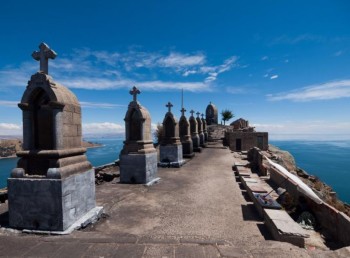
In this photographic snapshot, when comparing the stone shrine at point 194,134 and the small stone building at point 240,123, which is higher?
the small stone building at point 240,123

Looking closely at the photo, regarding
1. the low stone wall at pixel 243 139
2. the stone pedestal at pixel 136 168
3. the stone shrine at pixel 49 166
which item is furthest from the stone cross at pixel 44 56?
the low stone wall at pixel 243 139

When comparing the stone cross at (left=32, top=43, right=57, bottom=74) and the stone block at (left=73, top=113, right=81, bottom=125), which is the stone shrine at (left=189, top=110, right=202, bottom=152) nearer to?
the stone block at (left=73, top=113, right=81, bottom=125)

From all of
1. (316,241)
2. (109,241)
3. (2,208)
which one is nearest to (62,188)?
(109,241)

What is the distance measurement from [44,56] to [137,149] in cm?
494

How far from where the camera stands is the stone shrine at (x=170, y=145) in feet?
44.4

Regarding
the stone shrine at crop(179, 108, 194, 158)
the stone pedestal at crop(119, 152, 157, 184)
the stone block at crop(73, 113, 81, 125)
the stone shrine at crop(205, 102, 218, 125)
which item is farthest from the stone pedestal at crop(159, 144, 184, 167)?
the stone shrine at crop(205, 102, 218, 125)

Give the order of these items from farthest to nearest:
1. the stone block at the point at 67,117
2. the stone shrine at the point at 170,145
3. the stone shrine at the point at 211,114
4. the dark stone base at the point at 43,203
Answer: the stone shrine at the point at 211,114 → the stone shrine at the point at 170,145 → the stone block at the point at 67,117 → the dark stone base at the point at 43,203

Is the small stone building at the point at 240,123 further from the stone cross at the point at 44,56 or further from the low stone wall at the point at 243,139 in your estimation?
the stone cross at the point at 44,56

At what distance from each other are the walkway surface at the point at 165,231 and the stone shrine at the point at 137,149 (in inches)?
26.8

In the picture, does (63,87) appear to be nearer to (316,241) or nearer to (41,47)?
(41,47)

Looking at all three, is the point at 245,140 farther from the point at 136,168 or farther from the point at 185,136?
the point at 136,168

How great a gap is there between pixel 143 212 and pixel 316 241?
171 inches

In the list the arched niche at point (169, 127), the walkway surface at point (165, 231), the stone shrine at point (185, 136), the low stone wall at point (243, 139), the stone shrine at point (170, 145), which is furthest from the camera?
the low stone wall at point (243, 139)

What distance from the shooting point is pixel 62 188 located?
4.58 meters
